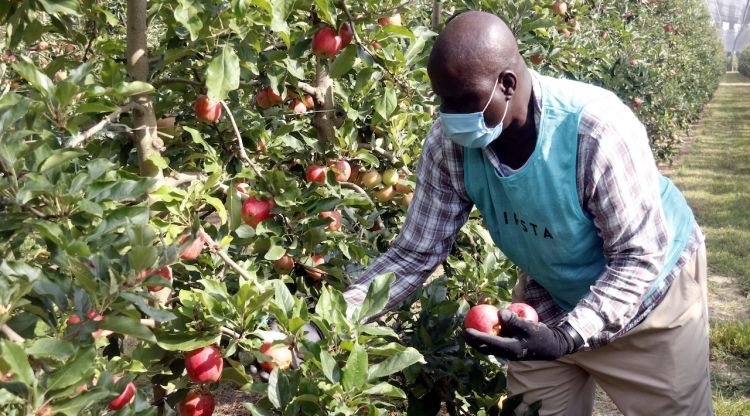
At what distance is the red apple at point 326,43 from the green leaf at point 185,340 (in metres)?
0.93

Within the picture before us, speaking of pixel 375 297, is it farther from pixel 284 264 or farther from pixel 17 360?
pixel 17 360

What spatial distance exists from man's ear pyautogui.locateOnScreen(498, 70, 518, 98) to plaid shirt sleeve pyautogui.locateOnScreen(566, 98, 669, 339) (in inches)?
6.5

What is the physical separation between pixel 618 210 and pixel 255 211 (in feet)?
3.07

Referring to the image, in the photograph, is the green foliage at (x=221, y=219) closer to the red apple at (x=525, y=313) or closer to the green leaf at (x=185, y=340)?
the green leaf at (x=185, y=340)

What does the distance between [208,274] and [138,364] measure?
40 centimetres

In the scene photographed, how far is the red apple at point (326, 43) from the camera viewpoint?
2170mm

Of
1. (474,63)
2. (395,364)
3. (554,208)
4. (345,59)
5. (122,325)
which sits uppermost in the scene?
(474,63)

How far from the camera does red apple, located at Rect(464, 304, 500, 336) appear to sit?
1813 mm

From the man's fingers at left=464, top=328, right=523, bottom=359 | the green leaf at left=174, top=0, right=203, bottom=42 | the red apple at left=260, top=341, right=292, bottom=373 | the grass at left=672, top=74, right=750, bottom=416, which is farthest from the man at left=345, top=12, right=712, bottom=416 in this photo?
the grass at left=672, top=74, right=750, bottom=416

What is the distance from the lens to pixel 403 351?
4.79ft

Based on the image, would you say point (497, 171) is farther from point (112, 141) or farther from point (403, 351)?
point (112, 141)

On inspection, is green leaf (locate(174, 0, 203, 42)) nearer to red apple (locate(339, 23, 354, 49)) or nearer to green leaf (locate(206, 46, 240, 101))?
green leaf (locate(206, 46, 240, 101))

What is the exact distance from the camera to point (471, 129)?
1.67 m

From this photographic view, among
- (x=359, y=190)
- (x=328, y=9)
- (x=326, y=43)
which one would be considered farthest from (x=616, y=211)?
(x=359, y=190)
